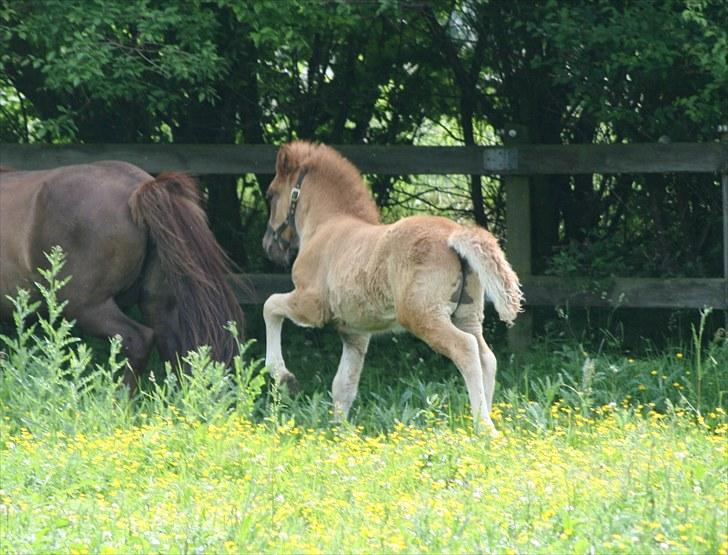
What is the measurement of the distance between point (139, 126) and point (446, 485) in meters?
5.99

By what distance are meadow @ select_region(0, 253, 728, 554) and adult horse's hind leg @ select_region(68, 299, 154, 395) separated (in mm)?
424

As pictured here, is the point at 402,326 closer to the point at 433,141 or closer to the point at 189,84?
the point at 189,84

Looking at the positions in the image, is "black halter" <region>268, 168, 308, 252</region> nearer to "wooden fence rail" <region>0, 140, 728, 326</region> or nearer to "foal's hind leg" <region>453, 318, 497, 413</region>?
"wooden fence rail" <region>0, 140, 728, 326</region>

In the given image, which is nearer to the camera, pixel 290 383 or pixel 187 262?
pixel 290 383

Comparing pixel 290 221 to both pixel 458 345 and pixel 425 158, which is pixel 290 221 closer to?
pixel 425 158

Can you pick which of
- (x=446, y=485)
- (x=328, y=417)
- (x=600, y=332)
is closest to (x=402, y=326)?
(x=328, y=417)

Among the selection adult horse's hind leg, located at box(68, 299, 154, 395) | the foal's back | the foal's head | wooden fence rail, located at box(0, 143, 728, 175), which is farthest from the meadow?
wooden fence rail, located at box(0, 143, 728, 175)

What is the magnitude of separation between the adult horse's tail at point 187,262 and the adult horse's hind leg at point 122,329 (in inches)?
9.1

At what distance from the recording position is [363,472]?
5211 millimetres

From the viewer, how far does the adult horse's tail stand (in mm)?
7438

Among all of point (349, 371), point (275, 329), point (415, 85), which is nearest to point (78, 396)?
point (275, 329)

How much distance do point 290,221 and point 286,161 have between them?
0.38 m

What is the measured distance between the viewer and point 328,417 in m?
7.10

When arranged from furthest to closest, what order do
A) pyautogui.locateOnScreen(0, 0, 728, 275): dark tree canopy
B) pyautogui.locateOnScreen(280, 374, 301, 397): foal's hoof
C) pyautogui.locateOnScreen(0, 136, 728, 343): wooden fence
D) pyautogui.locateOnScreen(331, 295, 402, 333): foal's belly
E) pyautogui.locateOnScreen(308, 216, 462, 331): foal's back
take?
pyautogui.locateOnScreen(0, 136, 728, 343): wooden fence
pyautogui.locateOnScreen(0, 0, 728, 275): dark tree canopy
pyautogui.locateOnScreen(280, 374, 301, 397): foal's hoof
pyautogui.locateOnScreen(331, 295, 402, 333): foal's belly
pyautogui.locateOnScreen(308, 216, 462, 331): foal's back
